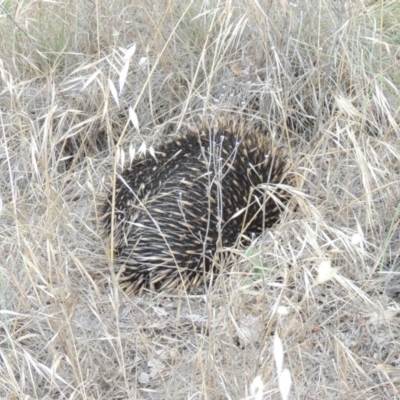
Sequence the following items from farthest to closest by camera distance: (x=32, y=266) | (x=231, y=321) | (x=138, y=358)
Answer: (x=138, y=358) → (x=231, y=321) → (x=32, y=266)

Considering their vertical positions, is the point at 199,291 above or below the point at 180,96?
below

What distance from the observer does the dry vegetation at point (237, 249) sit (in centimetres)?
159

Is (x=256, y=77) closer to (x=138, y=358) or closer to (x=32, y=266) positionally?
(x=138, y=358)

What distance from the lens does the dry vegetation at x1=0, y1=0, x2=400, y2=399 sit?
159cm

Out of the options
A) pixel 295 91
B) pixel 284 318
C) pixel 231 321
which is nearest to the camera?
pixel 231 321

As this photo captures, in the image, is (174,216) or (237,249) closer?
(237,249)

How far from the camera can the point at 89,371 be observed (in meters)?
1.75

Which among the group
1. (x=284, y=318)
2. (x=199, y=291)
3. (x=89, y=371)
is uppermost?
(x=284, y=318)

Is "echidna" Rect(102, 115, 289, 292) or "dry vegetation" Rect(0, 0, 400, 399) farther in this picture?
"echidna" Rect(102, 115, 289, 292)

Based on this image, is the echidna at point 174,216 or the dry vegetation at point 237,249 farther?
the echidna at point 174,216

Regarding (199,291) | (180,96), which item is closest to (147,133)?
(180,96)

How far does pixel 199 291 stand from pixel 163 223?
225 millimetres

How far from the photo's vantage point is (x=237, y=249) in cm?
194

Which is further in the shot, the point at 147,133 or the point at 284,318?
the point at 147,133
